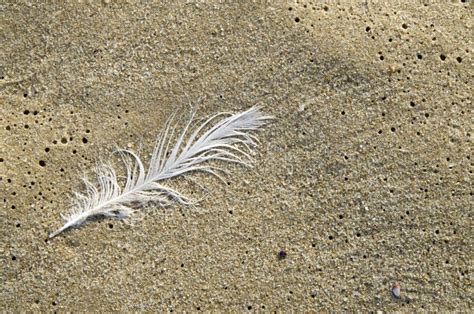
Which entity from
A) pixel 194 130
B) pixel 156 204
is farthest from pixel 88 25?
pixel 156 204

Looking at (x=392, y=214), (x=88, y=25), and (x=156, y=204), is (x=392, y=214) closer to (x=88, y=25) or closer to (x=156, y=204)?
(x=156, y=204)

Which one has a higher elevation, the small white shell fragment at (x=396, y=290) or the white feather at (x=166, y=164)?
the white feather at (x=166, y=164)

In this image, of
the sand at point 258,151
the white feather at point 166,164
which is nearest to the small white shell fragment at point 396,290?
the sand at point 258,151

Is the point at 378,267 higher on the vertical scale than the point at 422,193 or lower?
lower

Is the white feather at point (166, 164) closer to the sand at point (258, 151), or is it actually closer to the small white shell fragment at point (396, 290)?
the sand at point (258, 151)

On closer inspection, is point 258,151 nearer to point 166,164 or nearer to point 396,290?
point 166,164

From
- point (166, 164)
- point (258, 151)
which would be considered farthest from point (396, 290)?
point (166, 164)

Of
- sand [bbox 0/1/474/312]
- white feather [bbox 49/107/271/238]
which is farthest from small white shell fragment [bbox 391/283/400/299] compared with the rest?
white feather [bbox 49/107/271/238]

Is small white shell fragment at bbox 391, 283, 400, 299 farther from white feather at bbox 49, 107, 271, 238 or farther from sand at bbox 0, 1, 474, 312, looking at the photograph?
white feather at bbox 49, 107, 271, 238
